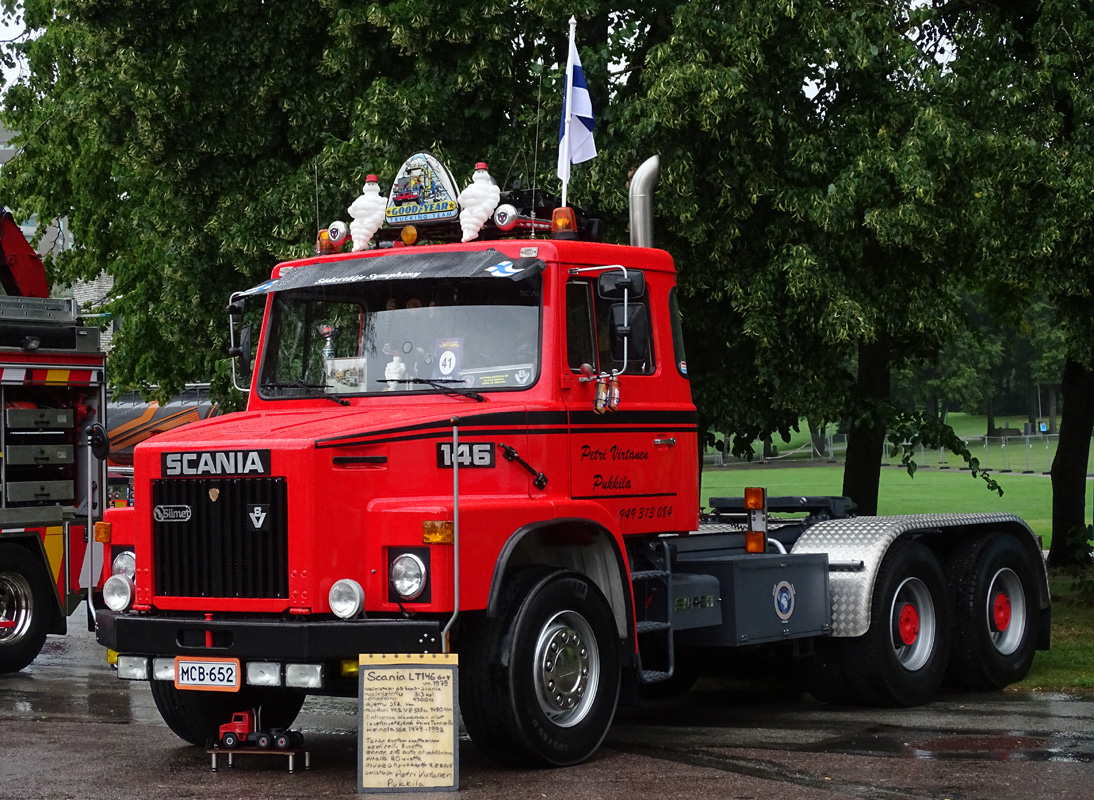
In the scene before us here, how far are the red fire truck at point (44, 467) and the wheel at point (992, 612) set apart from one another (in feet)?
22.1

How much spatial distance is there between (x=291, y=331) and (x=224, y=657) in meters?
2.25

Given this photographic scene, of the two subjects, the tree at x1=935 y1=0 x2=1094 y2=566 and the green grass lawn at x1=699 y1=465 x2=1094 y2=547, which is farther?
the green grass lawn at x1=699 y1=465 x2=1094 y2=547

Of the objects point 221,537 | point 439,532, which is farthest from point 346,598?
point 221,537

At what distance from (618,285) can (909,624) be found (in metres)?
3.96

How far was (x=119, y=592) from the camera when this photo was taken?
852cm

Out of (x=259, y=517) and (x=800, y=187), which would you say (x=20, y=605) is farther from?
(x=800, y=187)

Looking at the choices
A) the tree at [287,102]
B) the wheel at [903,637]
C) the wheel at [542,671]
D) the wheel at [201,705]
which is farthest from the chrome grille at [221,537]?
the tree at [287,102]

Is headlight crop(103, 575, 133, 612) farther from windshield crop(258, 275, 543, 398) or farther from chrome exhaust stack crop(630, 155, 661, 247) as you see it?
chrome exhaust stack crop(630, 155, 661, 247)

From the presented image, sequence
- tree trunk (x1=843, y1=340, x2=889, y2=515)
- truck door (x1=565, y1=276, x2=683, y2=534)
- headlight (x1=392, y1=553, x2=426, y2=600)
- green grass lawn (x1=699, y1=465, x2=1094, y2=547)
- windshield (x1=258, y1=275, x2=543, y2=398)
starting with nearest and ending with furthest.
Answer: headlight (x1=392, y1=553, x2=426, y2=600)
windshield (x1=258, y1=275, x2=543, y2=398)
truck door (x1=565, y1=276, x2=683, y2=534)
tree trunk (x1=843, y1=340, x2=889, y2=515)
green grass lawn (x1=699, y1=465, x2=1094, y2=547)

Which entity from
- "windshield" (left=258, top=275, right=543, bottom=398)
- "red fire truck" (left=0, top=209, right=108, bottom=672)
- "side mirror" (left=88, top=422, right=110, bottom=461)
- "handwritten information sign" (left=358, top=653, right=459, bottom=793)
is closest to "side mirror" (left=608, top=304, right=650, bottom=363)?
"windshield" (left=258, top=275, right=543, bottom=398)

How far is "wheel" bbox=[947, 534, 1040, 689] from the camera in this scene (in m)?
11.6

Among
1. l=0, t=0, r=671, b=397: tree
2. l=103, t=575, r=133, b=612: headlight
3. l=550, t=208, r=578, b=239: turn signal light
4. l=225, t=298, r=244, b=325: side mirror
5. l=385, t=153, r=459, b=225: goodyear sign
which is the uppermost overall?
l=0, t=0, r=671, b=397: tree

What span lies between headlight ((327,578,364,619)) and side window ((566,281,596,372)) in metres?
1.86

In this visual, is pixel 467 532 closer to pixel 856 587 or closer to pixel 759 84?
pixel 856 587
